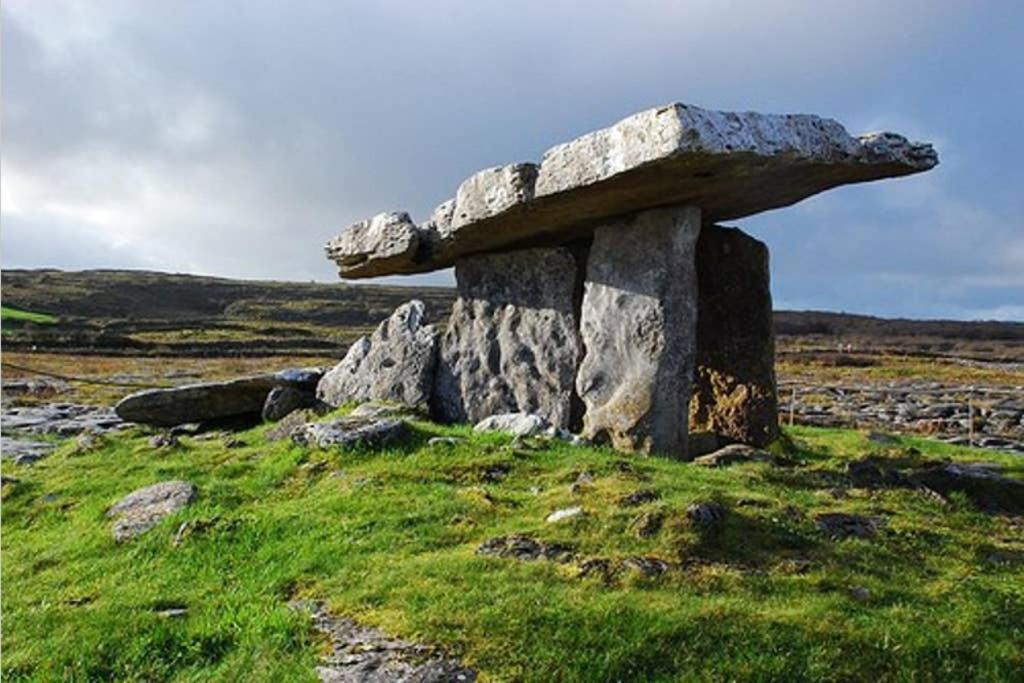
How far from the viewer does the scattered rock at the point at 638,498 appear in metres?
10.9

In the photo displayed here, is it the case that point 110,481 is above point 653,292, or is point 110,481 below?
below

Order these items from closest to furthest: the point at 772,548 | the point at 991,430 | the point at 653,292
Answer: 1. the point at 772,548
2. the point at 653,292
3. the point at 991,430

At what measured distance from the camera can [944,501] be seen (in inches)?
515

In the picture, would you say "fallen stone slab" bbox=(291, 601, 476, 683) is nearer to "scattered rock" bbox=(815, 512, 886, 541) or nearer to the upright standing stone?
"scattered rock" bbox=(815, 512, 886, 541)

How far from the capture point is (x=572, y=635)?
784 cm

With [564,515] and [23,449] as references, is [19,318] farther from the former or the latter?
[564,515]

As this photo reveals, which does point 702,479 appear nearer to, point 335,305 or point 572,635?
point 572,635

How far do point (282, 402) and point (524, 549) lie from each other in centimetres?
1104

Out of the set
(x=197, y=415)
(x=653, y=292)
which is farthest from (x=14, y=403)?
(x=653, y=292)

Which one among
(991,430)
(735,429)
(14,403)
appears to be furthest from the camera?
(14,403)

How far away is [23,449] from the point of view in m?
19.3

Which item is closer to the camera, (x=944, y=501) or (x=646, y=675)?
(x=646, y=675)

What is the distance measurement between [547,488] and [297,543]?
3069 mm

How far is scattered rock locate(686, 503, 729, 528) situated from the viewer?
10.2 m
